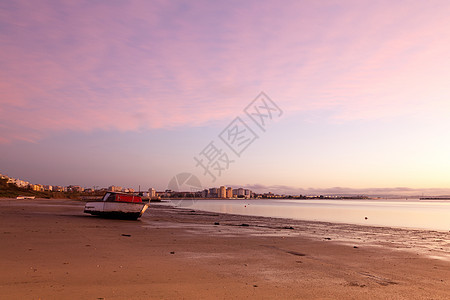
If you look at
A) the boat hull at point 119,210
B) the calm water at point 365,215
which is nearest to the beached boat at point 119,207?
the boat hull at point 119,210

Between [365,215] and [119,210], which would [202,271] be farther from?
[365,215]

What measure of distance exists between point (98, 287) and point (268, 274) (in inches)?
174

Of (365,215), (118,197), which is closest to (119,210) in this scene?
(118,197)

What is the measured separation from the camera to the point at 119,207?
2864 centimetres

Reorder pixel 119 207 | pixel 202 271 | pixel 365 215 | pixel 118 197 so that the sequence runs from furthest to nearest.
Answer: pixel 365 215 < pixel 118 197 < pixel 119 207 < pixel 202 271

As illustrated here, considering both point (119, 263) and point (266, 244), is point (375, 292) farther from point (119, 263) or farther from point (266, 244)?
point (266, 244)

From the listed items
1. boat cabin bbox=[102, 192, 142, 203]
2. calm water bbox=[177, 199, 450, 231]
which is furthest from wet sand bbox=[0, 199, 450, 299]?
calm water bbox=[177, 199, 450, 231]

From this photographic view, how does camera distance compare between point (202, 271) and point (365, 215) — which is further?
point (365, 215)

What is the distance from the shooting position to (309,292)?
7.80m

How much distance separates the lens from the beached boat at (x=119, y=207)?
94.1ft

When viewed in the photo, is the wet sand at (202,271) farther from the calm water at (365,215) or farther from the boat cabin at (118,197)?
the calm water at (365,215)

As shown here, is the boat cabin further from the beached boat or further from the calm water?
the calm water

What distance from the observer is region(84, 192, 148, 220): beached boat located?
28688 mm

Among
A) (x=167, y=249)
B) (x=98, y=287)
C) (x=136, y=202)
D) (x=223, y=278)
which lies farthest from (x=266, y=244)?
(x=136, y=202)
